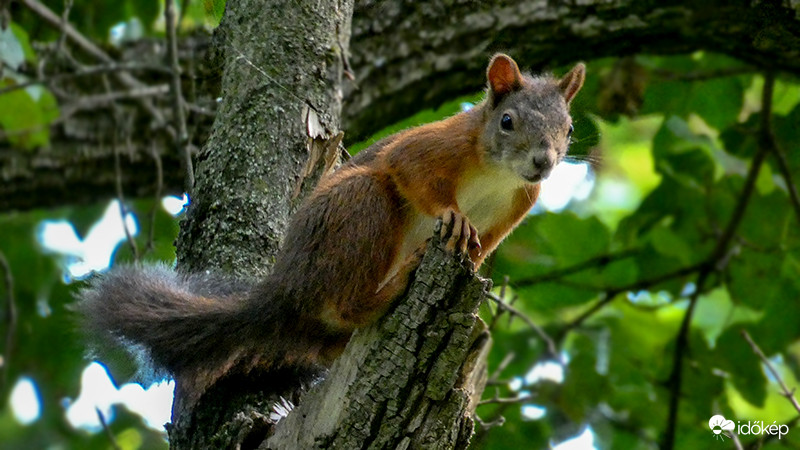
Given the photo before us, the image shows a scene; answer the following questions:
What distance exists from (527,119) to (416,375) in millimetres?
1052

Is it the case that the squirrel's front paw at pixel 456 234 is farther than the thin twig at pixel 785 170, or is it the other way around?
the thin twig at pixel 785 170

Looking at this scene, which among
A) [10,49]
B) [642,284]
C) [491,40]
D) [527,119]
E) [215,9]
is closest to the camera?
[527,119]

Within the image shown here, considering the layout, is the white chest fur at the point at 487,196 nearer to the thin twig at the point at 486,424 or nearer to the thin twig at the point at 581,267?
the thin twig at the point at 486,424

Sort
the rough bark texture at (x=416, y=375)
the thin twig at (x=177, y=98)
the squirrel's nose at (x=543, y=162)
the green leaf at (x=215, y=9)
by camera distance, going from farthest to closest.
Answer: the thin twig at (x=177, y=98)
the green leaf at (x=215, y=9)
the squirrel's nose at (x=543, y=162)
the rough bark texture at (x=416, y=375)

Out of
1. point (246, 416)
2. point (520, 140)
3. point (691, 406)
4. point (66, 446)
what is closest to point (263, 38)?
point (520, 140)

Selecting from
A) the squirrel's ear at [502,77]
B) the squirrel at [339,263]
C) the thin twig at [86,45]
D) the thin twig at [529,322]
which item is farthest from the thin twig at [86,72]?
the thin twig at [529,322]

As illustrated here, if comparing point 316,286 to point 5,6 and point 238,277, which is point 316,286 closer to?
point 238,277

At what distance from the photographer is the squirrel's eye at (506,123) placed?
3030 millimetres

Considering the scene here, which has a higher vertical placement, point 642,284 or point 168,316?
point 642,284

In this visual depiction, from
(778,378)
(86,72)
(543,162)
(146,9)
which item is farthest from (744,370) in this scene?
(146,9)

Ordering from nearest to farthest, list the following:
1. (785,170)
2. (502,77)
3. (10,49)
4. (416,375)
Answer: (416,375) → (502,77) → (10,49) → (785,170)

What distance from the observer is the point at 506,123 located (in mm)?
3043

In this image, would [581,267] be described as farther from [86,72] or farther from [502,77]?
[86,72]

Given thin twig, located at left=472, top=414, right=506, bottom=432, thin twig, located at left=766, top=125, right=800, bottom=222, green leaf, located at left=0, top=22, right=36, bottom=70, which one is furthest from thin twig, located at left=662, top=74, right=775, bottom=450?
green leaf, located at left=0, top=22, right=36, bottom=70
